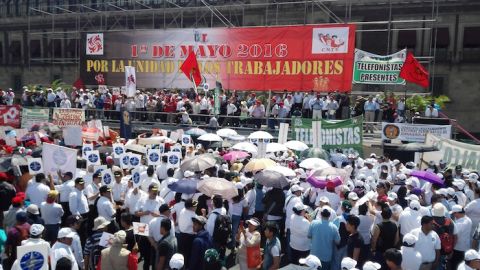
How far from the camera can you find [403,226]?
Answer: 7.19 metres

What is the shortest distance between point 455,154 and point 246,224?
21.8 feet

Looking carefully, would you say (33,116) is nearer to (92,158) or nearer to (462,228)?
(92,158)

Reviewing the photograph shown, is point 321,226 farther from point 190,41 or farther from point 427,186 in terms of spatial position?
point 190,41

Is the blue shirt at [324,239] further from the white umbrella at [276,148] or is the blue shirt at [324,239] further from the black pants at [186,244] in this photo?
the white umbrella at [276,148]

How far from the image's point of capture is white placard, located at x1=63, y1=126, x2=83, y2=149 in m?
14.1

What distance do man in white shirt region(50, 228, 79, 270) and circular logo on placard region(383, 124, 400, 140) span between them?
11753 millimetres

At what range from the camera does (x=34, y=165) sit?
9734 mm

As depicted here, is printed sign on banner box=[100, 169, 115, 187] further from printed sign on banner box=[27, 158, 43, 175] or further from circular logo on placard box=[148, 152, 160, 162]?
circular logo on placard box=[148, 152, 160, 162]

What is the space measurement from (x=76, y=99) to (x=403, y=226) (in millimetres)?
19181

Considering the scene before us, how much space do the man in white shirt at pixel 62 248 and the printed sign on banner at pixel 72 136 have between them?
8436mm

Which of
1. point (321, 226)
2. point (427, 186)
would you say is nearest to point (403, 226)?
point (321, 226)

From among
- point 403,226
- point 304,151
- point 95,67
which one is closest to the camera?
point 403,226

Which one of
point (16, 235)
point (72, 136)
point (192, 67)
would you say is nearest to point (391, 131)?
point (192, 67)

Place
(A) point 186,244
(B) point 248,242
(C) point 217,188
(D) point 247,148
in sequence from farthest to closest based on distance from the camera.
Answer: (D) point 247,148 → (C) point 217,188 → (A) point 186,244 → (B) point 248,242
